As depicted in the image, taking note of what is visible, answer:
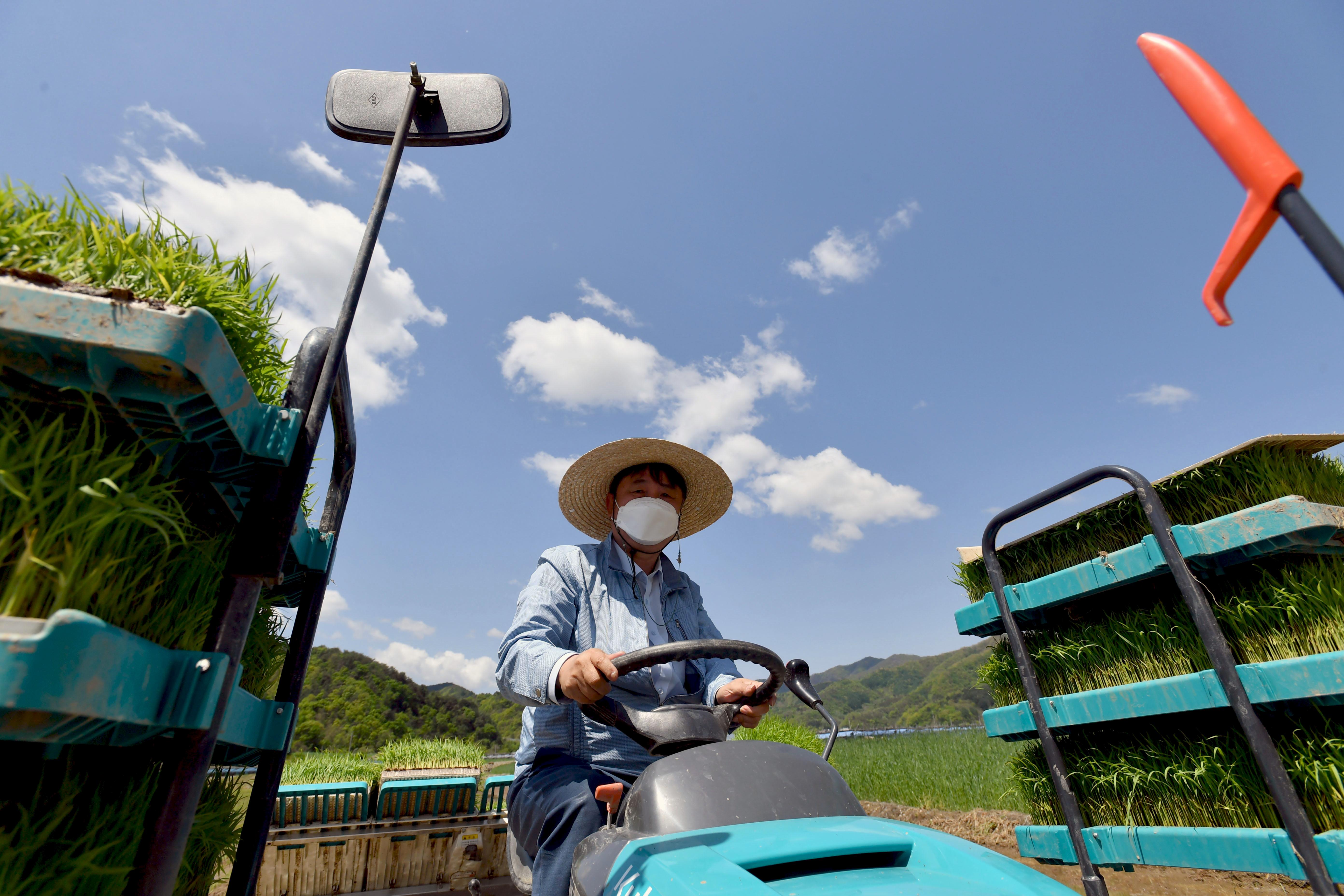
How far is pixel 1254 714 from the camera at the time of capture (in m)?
→ 2.00

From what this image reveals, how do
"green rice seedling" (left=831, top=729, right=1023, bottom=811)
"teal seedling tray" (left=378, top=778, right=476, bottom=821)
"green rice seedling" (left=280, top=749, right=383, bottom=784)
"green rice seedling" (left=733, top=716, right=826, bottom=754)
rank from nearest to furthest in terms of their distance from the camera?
"teal seedling tray" (left=378, top=778, right=476, bottom=821) < "green rice seedling" (left=280, top=749, right=383, bottom=784) < "green rice seedling" (left=831, top=729, right=1023, bottom=811) < "green rice seedling" (left=733, top=716, right=826, bottom=754)

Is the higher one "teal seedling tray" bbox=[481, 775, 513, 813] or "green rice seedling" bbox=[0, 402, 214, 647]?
"green rice seedling" bbox=[0, 402, 214, 647]

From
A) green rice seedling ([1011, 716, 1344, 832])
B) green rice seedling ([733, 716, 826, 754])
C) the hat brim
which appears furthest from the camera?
green rice seedling ([733, 716, 826, 754])

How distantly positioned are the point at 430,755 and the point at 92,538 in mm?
4426

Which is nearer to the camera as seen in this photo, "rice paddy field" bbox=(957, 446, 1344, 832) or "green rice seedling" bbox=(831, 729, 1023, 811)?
"rice paddy field" bbox=(957, 446, 1344, 832)

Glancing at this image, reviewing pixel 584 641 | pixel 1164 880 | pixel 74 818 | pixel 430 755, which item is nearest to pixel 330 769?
pixel 430 755

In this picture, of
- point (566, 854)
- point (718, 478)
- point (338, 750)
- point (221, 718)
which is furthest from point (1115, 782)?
point (338, 750)

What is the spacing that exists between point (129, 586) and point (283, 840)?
3200mm

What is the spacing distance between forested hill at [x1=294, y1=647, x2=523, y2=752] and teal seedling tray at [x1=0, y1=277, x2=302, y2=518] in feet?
89.6

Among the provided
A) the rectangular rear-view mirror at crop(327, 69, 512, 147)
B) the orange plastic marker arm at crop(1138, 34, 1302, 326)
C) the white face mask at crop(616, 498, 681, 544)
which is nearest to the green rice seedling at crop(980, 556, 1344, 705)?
the white face mask at crop(616, 498, 681, 544)

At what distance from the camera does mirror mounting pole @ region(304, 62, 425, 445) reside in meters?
1.26

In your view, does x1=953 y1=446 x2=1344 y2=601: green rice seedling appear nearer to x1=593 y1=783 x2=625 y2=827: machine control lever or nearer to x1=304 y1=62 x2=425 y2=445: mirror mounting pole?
x1=593 y1=783 x2=625 y2=827: machine control lever

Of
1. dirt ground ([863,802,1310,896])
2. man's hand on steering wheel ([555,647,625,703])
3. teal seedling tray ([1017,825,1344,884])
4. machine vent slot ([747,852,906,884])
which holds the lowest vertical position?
dirt ground ([863,802,1310,896])

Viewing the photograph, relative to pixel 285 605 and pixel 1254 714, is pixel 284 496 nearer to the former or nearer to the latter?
pixel 285 605
